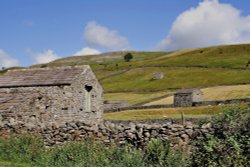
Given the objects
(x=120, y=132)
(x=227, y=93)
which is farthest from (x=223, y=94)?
(x=120, y=132)

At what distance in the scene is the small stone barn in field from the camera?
29891 millimetres

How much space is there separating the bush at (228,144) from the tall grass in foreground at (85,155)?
3.18ft

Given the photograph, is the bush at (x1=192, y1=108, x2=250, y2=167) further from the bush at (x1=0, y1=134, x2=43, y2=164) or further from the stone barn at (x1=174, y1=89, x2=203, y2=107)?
the stone barn at (x1=174, y1=89, x2=203, y2=107)

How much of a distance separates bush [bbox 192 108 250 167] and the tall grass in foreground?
97 centimetres

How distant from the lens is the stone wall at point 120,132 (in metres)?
15.8

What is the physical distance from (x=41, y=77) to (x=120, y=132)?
57.3 ft

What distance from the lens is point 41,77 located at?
34.1 meters

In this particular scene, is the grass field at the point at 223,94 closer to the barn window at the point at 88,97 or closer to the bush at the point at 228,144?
the barn window at the point at 88,97

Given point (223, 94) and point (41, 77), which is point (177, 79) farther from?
point (41, 77)

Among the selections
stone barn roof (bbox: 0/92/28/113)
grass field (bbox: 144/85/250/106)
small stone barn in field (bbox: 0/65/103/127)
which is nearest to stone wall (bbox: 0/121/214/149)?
stone barn roof (bbox: 0/92/28/113)

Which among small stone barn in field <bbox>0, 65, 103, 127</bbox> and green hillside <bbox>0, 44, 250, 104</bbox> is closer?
small stone barn in field <bbox>0, 65, 103, 127</bbox>

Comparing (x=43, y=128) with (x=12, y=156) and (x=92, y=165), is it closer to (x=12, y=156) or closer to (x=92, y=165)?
(x=12, y=156)

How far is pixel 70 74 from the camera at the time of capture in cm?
3378

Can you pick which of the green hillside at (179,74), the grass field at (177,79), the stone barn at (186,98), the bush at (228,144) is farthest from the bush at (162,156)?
the grass field at (177,79)
